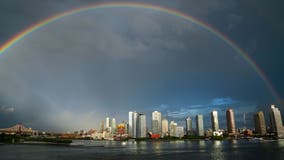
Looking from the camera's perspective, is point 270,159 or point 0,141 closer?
point 270,159

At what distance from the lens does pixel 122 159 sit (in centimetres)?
5144

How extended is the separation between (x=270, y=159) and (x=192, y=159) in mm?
15803

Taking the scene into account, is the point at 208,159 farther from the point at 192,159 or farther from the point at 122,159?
the point at 122,159

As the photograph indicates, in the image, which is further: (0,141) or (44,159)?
(0,141)

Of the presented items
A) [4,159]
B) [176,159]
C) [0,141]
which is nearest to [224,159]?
[176,159]

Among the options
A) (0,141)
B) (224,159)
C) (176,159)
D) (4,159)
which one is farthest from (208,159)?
(0,141)

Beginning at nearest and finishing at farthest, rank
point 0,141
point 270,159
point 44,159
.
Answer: point 270,159, point 44,159, point 0,141

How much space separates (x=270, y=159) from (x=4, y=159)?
57.3 metres

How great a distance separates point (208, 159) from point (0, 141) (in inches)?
6392

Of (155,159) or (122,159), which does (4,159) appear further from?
(155,159)

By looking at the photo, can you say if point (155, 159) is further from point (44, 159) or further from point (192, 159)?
point (44, 159)

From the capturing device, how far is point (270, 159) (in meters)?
49.7

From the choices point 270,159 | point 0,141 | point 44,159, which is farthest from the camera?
point 0,141

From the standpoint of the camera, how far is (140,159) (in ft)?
168
